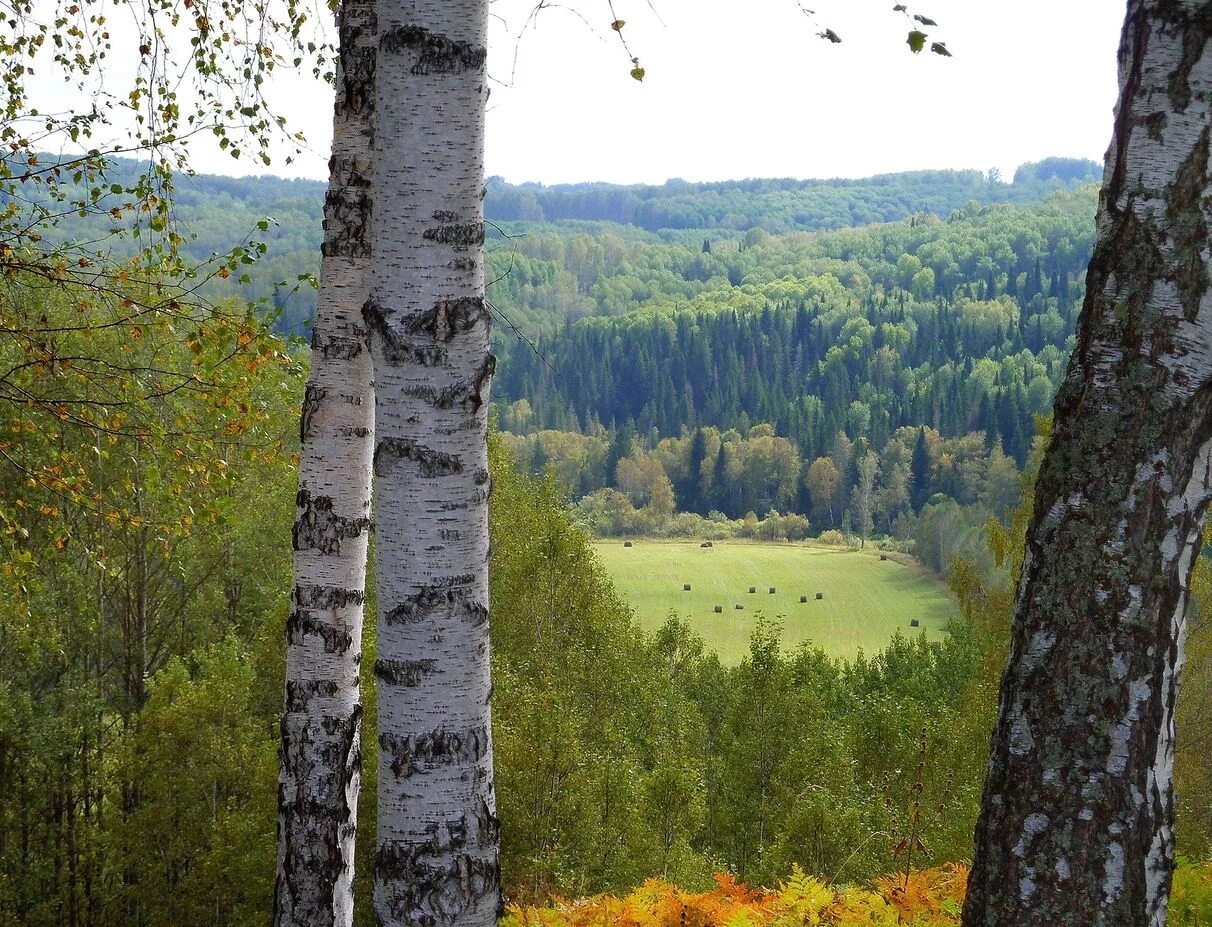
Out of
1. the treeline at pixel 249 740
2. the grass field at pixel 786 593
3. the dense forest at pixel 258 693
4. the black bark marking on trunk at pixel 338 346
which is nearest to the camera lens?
the black bark marking on trunk at pixel 338 346

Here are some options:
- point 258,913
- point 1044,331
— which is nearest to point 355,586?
point 258,913

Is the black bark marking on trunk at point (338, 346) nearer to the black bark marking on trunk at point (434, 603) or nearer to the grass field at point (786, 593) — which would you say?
the black bark marking on trunk at point (434, 603)

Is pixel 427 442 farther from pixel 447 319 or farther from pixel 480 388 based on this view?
pixel 447 319

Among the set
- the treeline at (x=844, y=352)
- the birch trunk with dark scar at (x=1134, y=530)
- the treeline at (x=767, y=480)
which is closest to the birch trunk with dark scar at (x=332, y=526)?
the birch trunk with dark scar at (x=1134, y=530)

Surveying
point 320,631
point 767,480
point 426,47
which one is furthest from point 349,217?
point 767,480

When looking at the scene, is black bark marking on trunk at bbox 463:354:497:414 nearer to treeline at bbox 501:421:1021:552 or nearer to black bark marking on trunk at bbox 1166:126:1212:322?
black bark marking on trunk at bbox 1166:126:1212:322

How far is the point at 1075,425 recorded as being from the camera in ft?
8.52

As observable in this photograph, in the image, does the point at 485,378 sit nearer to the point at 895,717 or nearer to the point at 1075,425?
the point at 1075,425

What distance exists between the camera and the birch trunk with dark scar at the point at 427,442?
8.21 ft

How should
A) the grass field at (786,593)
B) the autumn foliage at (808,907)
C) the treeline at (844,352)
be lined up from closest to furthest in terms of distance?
the autumn foliage at (808,907), the grass field at (786,593), the treeline at (844,352)

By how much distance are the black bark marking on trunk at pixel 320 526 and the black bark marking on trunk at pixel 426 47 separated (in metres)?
1.65

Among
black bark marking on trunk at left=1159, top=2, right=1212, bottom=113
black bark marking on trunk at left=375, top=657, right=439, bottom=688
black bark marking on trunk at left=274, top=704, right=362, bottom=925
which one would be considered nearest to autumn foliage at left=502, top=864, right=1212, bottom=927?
black bark marking on trunk at left=274, top=704, right=362, bottom=925

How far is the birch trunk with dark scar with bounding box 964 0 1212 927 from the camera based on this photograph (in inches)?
97.8

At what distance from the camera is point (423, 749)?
8.29ft
